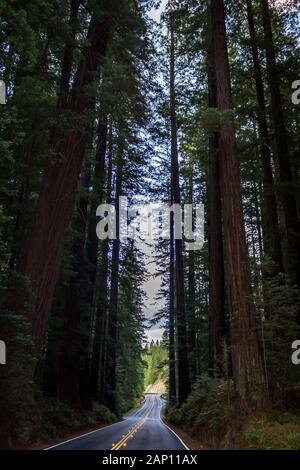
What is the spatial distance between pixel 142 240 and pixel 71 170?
1972cm

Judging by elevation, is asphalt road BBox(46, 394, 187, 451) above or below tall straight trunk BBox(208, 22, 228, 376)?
below

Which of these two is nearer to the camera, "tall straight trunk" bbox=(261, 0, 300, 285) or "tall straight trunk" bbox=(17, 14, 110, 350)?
"tall straight trunk" bbox=(17, 14, 110, 350)

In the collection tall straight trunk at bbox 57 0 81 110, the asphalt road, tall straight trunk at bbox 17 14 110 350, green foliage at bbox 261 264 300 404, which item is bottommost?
the asphalt road

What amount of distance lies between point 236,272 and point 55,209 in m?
4.71

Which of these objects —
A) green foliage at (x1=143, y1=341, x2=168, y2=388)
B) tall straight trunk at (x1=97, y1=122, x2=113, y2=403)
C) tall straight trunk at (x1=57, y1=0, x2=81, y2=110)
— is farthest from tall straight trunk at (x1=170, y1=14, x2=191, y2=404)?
green foliage at (x1=143, y1=341, x2=168, y2=388)

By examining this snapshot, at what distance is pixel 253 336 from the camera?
911cm

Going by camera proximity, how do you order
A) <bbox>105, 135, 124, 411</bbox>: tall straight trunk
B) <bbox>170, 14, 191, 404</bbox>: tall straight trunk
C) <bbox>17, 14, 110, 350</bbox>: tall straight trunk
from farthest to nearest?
<bbox>105, 135, 124, 411</bbox>: tall straight trunk
<bbox>170, 14, 191, 404</bbox>: tall straight trunk
<bbox>17, 14, 110, 350</bbox>: tall straight trunk

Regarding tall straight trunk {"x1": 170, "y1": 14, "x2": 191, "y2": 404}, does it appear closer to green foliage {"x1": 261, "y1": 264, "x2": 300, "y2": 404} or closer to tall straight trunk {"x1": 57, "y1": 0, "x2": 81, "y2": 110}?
tall straight trunk {"x1": 57, "y1": 0, "x2": 81, "y2": 110}

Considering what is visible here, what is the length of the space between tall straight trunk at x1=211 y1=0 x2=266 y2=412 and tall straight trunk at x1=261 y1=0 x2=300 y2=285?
143 inches

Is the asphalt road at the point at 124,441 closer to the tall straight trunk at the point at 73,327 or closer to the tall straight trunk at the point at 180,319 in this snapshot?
the tall straight trunk at the point at 73,327

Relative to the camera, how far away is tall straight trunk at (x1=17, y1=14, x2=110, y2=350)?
10.2 meters

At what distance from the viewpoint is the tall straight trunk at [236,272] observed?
8.88 metres
